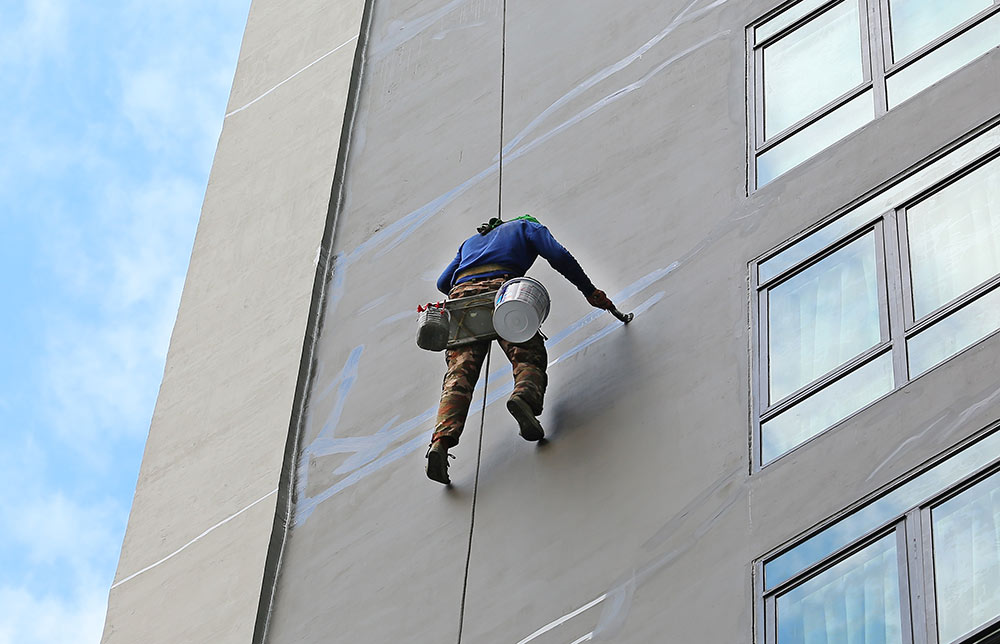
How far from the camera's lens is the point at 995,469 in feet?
27.9

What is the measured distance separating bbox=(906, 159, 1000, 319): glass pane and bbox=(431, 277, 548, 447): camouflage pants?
225 centimetres

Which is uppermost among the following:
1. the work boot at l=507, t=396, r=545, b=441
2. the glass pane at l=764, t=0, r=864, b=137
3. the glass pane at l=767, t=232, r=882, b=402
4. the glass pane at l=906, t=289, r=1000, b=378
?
the glass pane at l=764, t=0, r=864, b=137

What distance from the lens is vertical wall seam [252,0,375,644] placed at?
11.2 m

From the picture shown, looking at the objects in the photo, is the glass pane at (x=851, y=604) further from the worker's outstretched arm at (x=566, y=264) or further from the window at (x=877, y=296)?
the worker's outstretched arm at (x=566, y=264)

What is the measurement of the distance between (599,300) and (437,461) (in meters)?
1.38

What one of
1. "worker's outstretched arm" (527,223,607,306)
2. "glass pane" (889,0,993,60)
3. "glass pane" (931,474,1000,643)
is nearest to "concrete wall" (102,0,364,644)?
"worker's outstretched arm" (527,223,607,306)

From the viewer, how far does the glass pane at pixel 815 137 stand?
1100cm

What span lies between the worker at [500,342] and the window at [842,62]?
143 cm

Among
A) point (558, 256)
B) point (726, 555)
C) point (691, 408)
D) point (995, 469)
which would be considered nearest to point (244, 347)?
point (558, 256)

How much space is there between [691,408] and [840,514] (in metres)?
1.48

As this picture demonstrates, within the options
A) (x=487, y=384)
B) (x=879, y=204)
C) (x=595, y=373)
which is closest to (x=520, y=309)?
(x=595, y=373)

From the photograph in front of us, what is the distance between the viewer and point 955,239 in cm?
972

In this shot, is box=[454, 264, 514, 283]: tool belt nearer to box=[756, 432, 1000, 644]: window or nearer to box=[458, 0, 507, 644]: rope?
box=[458, 0, 507, 644]: rope

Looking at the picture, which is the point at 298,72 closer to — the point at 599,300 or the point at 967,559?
the point at 599,300
